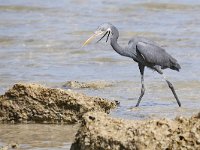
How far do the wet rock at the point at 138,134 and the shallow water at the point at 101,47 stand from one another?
1.62m

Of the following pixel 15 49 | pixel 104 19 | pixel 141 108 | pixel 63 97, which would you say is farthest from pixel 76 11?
pixel 63 97

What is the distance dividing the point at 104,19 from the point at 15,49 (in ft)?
13.1

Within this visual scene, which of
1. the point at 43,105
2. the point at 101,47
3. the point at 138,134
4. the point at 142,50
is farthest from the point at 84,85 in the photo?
the point at 138,134

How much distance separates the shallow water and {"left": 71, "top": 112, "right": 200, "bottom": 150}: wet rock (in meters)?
1.62

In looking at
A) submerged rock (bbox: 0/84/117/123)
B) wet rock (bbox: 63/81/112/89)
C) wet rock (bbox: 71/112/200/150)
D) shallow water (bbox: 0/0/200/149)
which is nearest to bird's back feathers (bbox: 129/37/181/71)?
shallow water (bbox: 0/0/200/149)

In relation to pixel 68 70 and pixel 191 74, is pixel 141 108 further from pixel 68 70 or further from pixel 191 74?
pixel 68 70

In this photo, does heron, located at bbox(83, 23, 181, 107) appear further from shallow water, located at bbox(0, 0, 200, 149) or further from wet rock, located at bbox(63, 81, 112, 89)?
wet rock, located at bbox(63, 81, 112, 89)

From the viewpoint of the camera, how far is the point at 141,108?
954 cm

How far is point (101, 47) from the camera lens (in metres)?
14.9

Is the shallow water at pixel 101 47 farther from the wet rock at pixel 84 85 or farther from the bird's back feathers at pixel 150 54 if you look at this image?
the bird's back feathers at pixel 150 54

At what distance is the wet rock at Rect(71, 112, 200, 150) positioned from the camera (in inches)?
196

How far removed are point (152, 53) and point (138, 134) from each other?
566 cm

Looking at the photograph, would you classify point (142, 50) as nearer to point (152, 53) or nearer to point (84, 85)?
point (152, 53)

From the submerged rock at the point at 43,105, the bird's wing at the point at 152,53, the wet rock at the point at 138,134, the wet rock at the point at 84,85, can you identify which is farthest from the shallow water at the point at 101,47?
the wet rock at the point at 138,134
